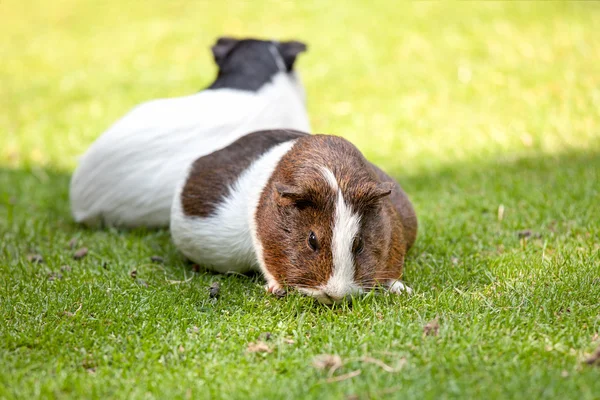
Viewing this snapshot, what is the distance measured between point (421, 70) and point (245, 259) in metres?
6.47

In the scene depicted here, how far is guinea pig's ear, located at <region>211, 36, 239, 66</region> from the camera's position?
21.7ft

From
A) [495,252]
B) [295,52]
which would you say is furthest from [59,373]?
[295,52]

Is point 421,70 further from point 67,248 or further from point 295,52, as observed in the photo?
point 67,248

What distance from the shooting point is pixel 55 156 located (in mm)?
8133

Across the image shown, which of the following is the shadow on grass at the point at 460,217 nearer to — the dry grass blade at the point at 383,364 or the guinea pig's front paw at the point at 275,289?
the guinea pig's front paw at the point at 275,289

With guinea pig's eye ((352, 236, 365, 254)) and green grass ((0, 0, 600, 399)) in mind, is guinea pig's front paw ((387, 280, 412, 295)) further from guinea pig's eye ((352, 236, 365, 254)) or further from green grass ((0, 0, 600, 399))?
guinea pig's eye ((352, 236, 365, 254))

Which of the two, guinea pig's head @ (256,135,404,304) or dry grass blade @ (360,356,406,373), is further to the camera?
guinea pig's head @ (256,135,404,304)

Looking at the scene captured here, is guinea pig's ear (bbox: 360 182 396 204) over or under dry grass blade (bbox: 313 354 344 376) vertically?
over

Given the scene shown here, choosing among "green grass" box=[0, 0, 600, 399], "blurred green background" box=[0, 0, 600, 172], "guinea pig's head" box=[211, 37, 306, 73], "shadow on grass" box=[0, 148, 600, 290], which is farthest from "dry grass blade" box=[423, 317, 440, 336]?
"blurred green background" box=[0, 0, 600, 172]

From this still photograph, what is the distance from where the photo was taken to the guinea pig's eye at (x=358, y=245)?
3.79 meters

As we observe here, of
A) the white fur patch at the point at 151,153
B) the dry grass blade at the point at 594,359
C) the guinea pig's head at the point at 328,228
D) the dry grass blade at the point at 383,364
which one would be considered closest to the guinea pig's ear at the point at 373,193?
the guinea pig's head at the point at 328,228

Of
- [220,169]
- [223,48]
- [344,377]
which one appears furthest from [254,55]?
[344,377]

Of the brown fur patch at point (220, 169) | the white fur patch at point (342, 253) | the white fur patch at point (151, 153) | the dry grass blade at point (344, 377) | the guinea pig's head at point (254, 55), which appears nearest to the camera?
the dry grass blade at point (344, 377)

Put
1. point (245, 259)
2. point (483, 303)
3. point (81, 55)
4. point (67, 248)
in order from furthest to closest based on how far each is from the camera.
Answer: point (81, 55) → point (67, 248) → point (245, 259) → point (483, 303)
